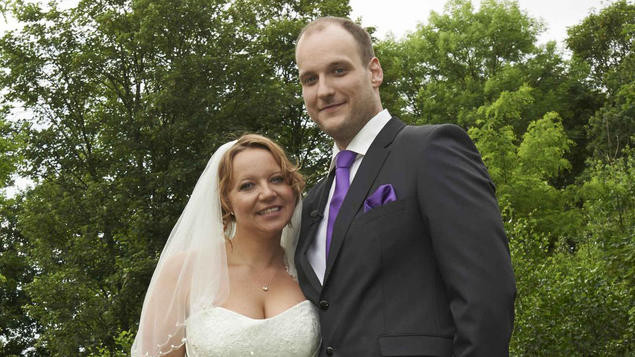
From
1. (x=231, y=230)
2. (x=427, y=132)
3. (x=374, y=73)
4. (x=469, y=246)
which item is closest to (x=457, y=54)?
(x=231, y=230)

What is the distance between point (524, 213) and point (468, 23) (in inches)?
466

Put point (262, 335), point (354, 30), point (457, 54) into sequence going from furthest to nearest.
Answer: point (457, 54) → point (262, 335) → point (354, 30)

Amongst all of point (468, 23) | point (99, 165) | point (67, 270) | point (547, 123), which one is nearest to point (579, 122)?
point (468, 23)

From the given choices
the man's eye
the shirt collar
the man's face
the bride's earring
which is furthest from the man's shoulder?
the bride's earring

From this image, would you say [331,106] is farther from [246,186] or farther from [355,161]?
[246,186]

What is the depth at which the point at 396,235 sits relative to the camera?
308 cm

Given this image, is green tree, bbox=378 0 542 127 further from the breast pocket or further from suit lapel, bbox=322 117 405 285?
the breast pocket

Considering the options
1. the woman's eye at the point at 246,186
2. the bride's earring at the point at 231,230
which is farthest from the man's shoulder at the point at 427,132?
the bride's earring at the point at 231,230

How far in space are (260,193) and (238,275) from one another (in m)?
0.57

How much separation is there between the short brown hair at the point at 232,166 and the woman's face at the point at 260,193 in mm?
26

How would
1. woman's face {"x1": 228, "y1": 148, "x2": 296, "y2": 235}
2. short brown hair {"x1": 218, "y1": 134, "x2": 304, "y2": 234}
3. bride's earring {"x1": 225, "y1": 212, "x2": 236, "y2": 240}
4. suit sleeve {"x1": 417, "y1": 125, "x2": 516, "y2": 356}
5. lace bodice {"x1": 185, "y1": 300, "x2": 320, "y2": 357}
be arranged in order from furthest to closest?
bride's earring {"x1": 225, "y1": 212, "x2": 236, "y2": 240} → short brown hair {"x1": 218, "y1": 134, "x2": 304, "y2": 234} → woman's face {"x1": 228, "y1": 148, "x2": 296, "y2": 235} → lace bodice {"x1": 185, "y1": 300, "x2": 320, "y2": 357} → suit sleeve {"x1": 417, "y1": 125, "x2": 516, "y2": 356}

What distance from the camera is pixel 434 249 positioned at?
2984 mm

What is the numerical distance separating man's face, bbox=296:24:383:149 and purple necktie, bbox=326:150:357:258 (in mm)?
118

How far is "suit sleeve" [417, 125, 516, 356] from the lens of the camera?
9.12ft
